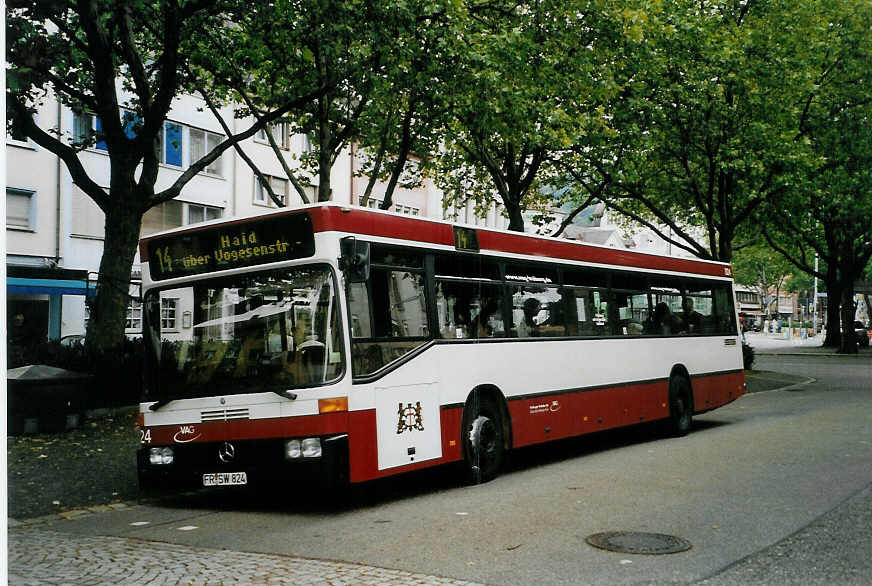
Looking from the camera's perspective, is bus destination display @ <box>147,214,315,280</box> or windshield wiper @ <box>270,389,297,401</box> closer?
windshield wiper @ <box>270,389,297,401</box>

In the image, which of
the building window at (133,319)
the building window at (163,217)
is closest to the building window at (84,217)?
the building window at (163,217)

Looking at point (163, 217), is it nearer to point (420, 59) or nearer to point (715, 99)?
point (715, 99)

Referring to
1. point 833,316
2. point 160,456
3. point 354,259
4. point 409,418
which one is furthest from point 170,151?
point 833,316

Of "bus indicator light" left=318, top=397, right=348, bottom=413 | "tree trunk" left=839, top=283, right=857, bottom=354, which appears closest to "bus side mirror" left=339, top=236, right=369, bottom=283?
"bus indicator light" left=318, top=397, right=348, bottom=413

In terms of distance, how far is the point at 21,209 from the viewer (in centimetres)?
3150

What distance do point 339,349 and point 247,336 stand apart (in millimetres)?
887

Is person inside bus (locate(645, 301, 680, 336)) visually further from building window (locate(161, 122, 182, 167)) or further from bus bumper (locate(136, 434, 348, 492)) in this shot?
building window (locate(161, 122, 182, 167))

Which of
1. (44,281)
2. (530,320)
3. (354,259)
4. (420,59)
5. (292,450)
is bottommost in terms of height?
(292,450)

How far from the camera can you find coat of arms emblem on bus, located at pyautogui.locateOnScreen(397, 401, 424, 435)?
31.9ft

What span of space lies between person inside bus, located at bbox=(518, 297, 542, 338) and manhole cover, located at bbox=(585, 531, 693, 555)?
444cm

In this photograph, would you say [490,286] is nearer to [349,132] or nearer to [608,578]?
[608,578]

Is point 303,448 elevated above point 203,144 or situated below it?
below

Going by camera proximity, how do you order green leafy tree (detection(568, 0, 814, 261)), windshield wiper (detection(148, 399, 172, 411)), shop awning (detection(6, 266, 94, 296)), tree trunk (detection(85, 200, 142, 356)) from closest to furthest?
windshield wiper (detection(148, 399, 172, 411))
tree trunk (detection(85, 200, 142, 356))
green leafy tree (detection(568, 0, 814, 261))
shop awning (detection(6, 266, 94, 296))

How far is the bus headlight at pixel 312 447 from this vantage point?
8.82 metres
